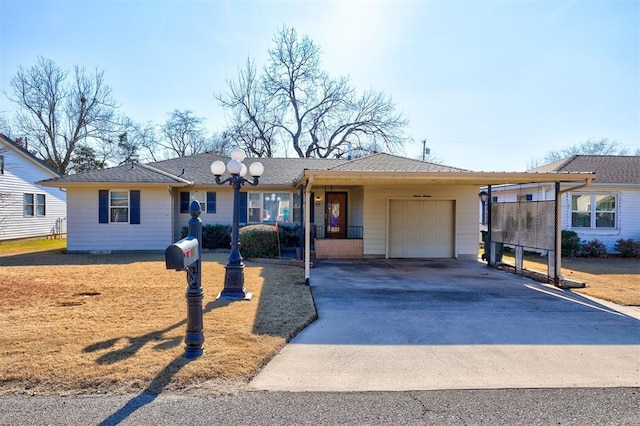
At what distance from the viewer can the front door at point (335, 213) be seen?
16047 millimetres

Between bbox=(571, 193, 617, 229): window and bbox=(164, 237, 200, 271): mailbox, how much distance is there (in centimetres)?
1632

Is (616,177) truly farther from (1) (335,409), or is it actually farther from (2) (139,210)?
(2) (139,210)

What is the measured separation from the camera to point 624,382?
3898 mm

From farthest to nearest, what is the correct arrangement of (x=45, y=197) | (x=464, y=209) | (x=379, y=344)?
(x=45, y=197)
(x=464, y=209)
(x=379, y=344)

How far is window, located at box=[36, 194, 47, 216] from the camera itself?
20.8 m

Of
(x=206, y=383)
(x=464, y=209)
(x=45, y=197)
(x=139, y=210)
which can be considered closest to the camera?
(x=206, y=383)

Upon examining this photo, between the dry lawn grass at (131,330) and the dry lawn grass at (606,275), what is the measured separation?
6.16m

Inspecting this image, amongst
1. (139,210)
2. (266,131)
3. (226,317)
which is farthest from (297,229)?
(266,131)

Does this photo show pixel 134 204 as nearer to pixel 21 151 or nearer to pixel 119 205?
pixel 119 205

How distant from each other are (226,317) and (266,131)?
26704 millimetres

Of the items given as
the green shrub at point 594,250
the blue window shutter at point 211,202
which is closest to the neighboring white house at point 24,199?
the blue window shutter at point 211,202

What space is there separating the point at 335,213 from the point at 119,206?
8256 mm

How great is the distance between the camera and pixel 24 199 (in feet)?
64.2

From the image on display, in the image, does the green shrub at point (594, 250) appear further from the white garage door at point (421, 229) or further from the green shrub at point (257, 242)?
the green shrub at point (257, 242)
